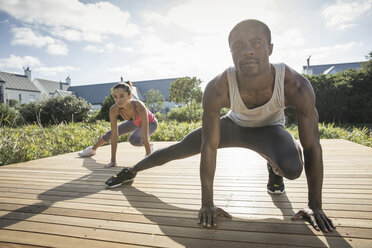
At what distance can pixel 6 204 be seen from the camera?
5.74 ft

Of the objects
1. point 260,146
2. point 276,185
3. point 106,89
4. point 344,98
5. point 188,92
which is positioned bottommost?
point 276,185

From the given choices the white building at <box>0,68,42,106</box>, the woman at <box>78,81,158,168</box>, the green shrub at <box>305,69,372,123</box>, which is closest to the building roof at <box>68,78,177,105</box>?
the white building at <box>0,68,42,106</box>

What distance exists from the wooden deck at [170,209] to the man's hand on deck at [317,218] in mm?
40

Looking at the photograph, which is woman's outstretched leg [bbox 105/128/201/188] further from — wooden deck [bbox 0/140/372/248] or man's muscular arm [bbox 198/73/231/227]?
man's muscular arm [bbox 198/73/231/227]

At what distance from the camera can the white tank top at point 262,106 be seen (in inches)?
54.8

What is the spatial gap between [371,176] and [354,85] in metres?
11.3

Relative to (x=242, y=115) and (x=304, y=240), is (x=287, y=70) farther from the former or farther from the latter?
(x=304, y=240)

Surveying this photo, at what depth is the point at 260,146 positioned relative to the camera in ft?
5.32

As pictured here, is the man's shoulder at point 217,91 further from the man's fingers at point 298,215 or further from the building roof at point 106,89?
the building roof at point 106,89

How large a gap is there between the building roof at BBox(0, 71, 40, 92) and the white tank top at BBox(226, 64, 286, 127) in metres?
33.6

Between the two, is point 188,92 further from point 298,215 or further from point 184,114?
point 298,215

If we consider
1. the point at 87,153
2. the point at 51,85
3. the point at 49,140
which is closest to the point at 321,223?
the point at 87,153

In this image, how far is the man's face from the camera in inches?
52.3

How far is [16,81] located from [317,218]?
36.0 metres
